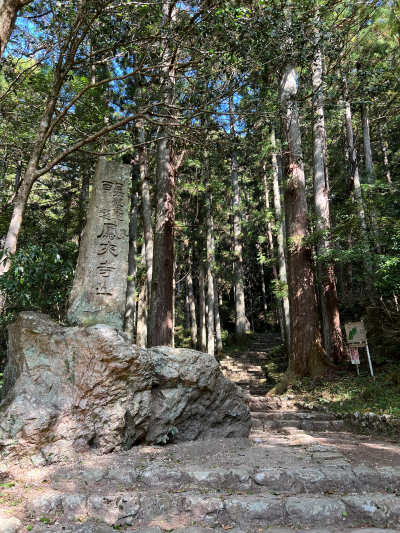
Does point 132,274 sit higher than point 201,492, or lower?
higher

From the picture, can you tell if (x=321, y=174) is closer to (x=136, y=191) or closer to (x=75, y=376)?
(x=136, y=191)

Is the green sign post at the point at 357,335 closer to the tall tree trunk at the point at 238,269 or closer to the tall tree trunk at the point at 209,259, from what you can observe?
the tall tree trunk at the point at 209,259

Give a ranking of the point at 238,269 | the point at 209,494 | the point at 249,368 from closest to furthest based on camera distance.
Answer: the point at 209,494 → the point at 249,368 → the point at 238,269

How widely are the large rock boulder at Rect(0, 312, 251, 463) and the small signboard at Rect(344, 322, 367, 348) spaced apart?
15.6ft

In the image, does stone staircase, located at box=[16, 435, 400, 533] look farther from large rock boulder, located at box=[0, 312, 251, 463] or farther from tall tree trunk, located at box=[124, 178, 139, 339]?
tall tree trunk, located at box=[124, 178, 139, 339]

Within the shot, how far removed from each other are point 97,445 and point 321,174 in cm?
989

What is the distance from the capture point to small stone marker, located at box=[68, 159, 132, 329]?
16.8ft

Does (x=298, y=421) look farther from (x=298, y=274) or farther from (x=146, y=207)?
(x=146, y=207)

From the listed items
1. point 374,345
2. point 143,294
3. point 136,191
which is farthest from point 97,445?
point 136,191

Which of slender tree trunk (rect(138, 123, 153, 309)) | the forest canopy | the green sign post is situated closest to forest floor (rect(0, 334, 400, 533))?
the forest canopy

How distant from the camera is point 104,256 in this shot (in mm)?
5359

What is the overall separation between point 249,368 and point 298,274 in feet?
19.8

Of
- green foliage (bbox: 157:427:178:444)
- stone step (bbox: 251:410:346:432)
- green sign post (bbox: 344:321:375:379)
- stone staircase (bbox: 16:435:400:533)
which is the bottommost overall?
stone step (bbox: 251:410:346:432)

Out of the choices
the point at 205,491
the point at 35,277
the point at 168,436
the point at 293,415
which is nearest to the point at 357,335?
the point at 293,415
